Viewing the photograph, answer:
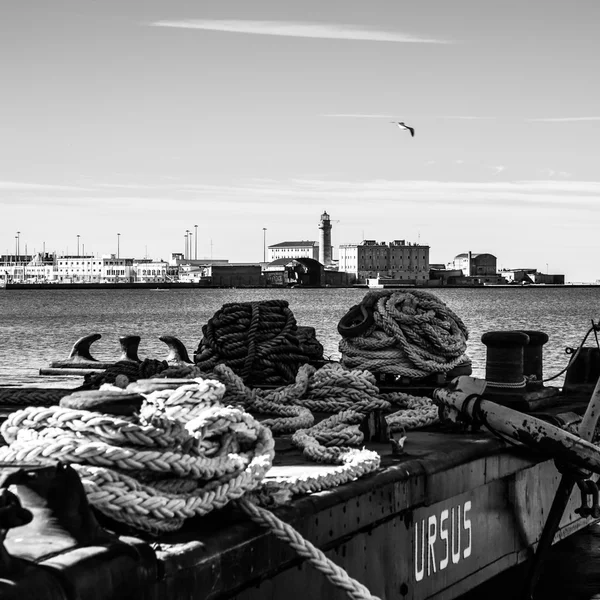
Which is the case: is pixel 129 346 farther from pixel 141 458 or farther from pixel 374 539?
pixel 141 458

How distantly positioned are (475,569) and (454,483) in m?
0.68

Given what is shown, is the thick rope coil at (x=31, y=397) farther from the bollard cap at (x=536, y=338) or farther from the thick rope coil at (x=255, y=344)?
the bollard cap at (x=536, y=338)

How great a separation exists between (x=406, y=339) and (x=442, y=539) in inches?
105

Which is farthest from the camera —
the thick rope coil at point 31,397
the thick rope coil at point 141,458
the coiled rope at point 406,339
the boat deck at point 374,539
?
the coiled rope at point 406,339

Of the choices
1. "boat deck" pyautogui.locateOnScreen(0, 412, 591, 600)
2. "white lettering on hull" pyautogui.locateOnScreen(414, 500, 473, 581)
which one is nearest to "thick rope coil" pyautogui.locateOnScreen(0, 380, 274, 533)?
"boat deck" pyautogui.locateOnScreen(0, 412, 591, 600)

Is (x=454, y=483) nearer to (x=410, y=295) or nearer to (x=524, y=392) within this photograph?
(x=524, y=392)

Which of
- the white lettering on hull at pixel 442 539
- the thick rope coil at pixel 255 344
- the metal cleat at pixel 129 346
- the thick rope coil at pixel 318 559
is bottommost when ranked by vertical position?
the white lettering on hull at pixel 442 539

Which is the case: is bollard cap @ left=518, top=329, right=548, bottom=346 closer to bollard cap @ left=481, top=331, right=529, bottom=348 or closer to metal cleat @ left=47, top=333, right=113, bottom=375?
bollard cap @ left=481, top=331, right=529, bottom=348

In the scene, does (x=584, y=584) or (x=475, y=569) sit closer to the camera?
(x=475, y=569)

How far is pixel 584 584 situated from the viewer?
8172 millimetres

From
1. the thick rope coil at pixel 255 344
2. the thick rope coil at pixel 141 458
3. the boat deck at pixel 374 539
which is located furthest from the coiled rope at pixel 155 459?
the thick rope coil at pixel 255 344

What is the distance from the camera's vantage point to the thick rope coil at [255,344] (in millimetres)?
8086

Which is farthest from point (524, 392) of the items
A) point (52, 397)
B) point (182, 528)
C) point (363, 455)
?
point (182, 528)

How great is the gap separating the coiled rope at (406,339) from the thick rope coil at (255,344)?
53cm
